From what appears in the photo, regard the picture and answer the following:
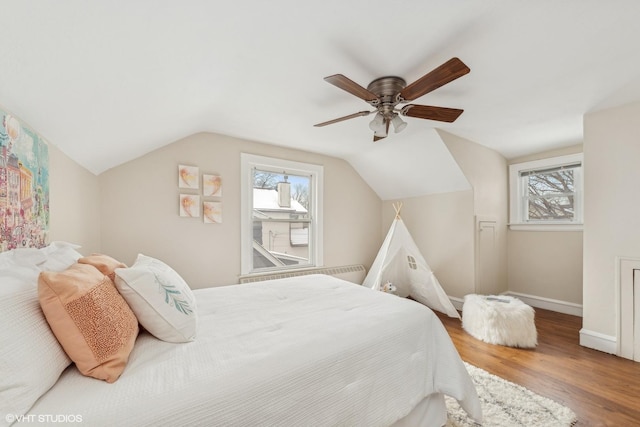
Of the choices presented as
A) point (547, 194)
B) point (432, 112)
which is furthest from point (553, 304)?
point (432, 112)

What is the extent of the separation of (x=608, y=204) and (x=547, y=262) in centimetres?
156

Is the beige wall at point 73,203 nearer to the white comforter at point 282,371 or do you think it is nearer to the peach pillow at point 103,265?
the peach pillow at point 103,265

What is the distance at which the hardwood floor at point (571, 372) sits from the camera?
1.70 metres

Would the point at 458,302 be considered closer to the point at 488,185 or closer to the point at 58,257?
the point at 488,185

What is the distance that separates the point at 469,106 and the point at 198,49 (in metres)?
2.27

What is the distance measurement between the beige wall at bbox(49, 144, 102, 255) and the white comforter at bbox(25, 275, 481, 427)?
102 cm

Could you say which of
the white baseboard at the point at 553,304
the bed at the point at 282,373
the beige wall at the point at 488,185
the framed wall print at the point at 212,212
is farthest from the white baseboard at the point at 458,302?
the framed wall print at the point at 212,212

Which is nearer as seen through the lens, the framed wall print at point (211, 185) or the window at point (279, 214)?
the framed wall print at point (211, 185)

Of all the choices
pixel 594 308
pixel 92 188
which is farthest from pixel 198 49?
pixel 594 308

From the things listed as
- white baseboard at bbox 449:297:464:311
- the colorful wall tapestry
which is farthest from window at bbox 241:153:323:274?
white baseboard at bbox 449:297:464:311

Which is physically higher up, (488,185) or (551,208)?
(488,185)

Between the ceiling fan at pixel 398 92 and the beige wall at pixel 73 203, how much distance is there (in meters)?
1.81

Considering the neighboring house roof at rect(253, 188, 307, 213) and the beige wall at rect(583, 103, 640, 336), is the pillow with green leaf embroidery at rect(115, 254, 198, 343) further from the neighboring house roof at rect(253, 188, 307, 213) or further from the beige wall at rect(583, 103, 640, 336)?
the beige wall at rect(583, 103, 640, 336)

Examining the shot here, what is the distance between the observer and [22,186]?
1.26 metres
